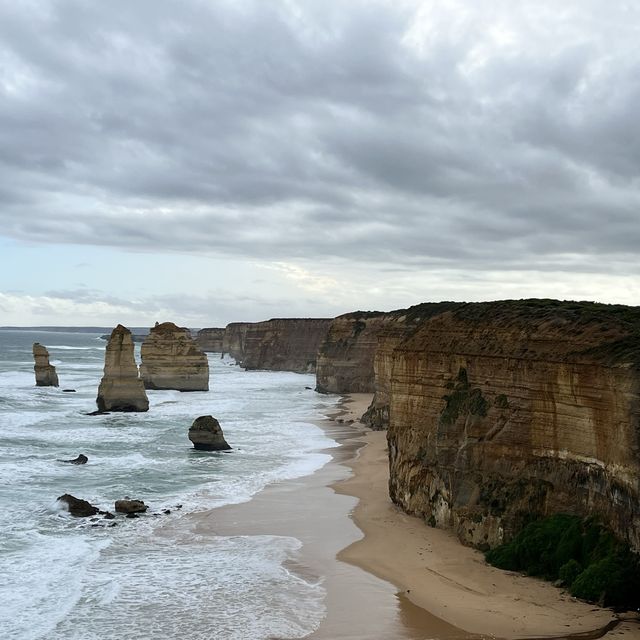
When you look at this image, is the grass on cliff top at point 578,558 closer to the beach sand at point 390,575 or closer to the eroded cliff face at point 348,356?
the beach sand at point 390,575

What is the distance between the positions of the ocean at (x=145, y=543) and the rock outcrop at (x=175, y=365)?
72.9 feet

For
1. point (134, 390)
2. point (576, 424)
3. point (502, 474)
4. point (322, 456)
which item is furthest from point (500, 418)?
point (134, 390)

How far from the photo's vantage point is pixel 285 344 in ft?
398

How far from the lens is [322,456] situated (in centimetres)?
3662

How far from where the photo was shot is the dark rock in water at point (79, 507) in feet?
76.8

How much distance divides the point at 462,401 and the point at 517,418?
2.34 m

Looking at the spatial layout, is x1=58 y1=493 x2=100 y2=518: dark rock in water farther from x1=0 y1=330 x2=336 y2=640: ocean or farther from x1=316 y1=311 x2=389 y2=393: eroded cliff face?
x1=316 y1=311 x2=389 y2=393: eroded cliff face

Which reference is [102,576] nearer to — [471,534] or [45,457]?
[471,534]

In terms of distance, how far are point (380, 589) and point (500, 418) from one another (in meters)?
5.23

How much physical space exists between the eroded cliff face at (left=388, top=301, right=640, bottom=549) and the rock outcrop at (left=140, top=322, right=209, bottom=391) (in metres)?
47.9

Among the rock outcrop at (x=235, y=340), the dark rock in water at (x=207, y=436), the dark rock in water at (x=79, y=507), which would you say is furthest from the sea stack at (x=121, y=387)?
the rock outcrop at (x=235, y=340)

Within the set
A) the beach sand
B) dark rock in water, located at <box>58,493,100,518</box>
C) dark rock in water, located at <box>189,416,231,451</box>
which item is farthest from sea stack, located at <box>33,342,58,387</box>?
dark rock in water, located at <box>58,493,100,518</box>

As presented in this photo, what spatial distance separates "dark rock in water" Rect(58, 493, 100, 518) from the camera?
76.8 ft

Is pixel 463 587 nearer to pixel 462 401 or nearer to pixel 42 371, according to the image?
pixel 462 401
